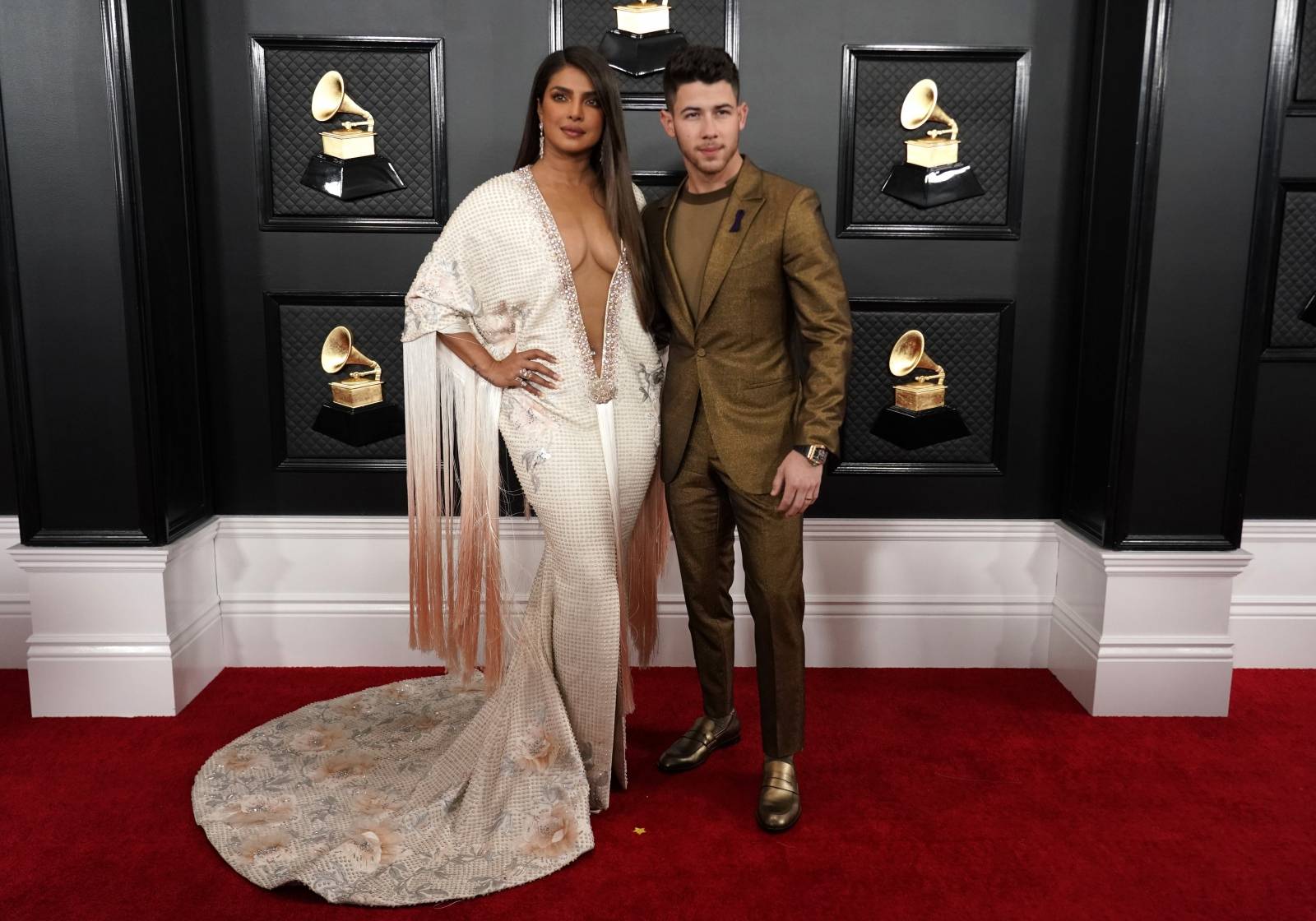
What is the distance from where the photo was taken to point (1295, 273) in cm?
322

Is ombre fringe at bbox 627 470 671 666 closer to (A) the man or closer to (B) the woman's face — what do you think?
(A) the man

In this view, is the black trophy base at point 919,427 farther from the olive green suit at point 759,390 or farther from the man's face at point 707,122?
the man's face at point 707,122

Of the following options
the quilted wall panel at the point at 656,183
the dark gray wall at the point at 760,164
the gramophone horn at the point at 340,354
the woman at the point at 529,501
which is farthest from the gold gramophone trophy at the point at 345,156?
the woman at the point at 529,501

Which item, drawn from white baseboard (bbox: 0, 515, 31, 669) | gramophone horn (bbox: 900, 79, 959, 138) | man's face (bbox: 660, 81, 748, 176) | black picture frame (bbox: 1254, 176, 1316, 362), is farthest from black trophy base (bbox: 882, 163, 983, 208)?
white baseboard (bbox: 0, 515, 31, 669)

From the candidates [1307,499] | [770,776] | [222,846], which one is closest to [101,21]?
[222,846]

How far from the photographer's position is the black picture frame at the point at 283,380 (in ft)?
10.4

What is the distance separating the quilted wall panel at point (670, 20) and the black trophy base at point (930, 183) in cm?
64

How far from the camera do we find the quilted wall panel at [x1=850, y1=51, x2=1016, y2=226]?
10.2 ft

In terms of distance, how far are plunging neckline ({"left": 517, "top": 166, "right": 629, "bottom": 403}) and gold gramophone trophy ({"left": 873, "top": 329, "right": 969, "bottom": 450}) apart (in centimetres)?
121

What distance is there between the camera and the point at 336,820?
235 cm

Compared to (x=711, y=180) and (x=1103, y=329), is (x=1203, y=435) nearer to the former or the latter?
(x=1103, y=329)

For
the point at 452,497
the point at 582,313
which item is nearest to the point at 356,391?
the point at 452,497

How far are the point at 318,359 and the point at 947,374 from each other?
2.03 m

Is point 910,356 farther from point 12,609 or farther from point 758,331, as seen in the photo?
point 12,609
